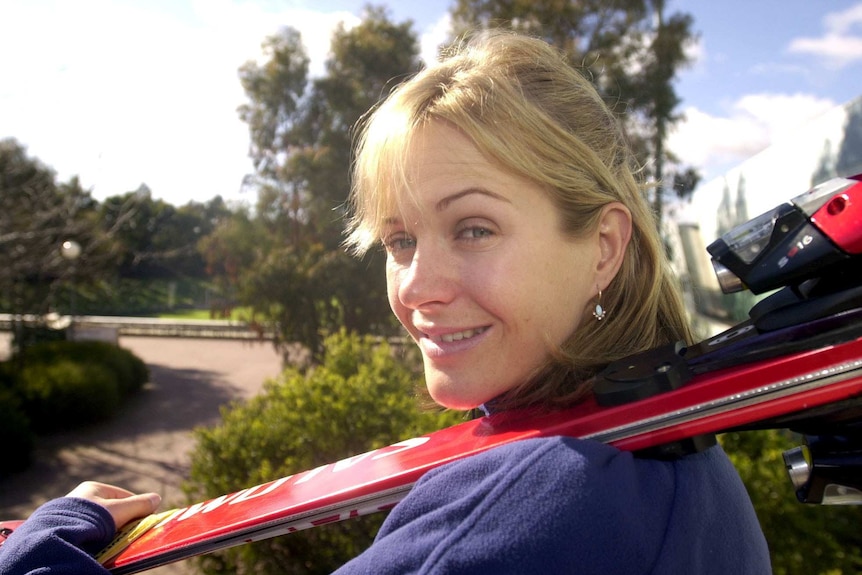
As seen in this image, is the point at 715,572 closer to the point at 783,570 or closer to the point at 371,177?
the point at 371,177

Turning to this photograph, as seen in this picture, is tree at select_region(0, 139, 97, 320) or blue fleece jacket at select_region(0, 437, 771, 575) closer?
blue fleece jacket at select_region(0, 437, 771, 575)

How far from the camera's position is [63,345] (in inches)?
507

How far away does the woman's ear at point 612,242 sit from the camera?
4.03 ft

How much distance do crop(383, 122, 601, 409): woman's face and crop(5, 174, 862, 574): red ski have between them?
123 millimetres

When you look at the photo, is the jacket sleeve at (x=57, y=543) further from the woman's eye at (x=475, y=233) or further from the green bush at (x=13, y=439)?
the green bush at (x=13, y=439)

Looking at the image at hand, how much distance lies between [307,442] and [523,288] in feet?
10.7

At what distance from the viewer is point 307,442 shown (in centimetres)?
411

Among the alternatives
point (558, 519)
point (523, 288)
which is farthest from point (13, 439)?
point (558, 519)

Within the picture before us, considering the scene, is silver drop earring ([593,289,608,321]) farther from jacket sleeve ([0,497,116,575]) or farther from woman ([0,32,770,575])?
jacket sleeve ([0,497,116,575])

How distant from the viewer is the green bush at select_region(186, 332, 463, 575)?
3.86m

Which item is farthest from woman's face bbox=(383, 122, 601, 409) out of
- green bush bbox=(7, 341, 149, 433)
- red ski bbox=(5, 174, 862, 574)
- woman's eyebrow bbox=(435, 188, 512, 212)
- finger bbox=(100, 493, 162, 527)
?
green bush bbox=(7, 341, 149, 433)

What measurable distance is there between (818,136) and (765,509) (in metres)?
3.59

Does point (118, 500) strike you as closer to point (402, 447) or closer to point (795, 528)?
point (402, 447)

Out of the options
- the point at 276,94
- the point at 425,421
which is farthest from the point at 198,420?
the point at 425,421
